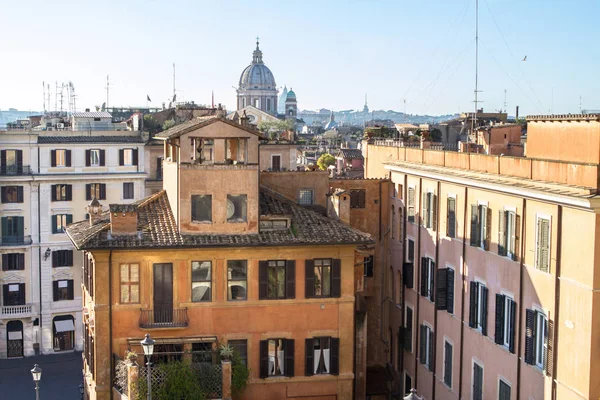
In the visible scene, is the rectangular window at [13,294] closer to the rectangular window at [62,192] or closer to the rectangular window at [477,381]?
the rectangular window at [62,192]

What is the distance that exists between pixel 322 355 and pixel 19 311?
105 feet

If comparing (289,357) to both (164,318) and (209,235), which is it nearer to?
(164,318)

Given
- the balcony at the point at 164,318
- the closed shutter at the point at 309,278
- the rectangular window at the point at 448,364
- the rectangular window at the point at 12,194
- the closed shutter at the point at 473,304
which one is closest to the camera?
the closed shutter at the point at 473,304

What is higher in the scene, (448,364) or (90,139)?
(90,139)

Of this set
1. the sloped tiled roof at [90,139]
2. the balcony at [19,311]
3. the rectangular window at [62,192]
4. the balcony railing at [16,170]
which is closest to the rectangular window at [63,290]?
the balcony at [19,311]

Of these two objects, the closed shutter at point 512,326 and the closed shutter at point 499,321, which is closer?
the closed shutter at point 512,326

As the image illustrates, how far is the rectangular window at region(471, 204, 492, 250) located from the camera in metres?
29.0

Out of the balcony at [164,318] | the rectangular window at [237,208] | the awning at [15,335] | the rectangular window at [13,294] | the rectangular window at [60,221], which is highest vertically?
the rectangular window at [237,208]

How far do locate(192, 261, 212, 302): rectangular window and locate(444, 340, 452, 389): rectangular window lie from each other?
8.53 m

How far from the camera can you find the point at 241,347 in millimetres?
31766

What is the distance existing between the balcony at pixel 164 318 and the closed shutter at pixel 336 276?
5142 mm

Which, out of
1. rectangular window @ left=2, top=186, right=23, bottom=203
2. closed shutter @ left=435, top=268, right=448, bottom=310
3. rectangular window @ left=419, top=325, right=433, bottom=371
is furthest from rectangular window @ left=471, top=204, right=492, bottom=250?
rectangular window @ left=2, top=186, right=23, bottom=203

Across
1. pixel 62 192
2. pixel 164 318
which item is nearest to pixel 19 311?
pixel 62 192

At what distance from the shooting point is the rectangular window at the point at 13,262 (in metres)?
58.2
